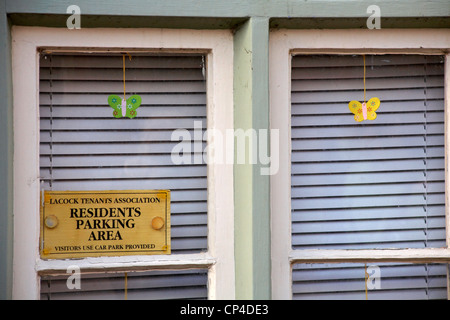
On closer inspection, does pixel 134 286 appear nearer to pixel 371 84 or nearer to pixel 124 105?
pixel 124 105

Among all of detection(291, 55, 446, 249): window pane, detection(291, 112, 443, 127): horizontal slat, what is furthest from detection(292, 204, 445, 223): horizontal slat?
detection(291, 112, 443, 127): horizontal slat

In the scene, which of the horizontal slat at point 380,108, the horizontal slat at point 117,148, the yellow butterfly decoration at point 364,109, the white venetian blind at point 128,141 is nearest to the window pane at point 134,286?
the white venetian blind at point 128,141

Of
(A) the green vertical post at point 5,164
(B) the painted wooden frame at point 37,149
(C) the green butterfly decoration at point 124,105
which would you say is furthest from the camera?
(C) the green butterfly decoration at point 124,105

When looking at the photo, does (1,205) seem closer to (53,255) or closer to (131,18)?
(53,255)

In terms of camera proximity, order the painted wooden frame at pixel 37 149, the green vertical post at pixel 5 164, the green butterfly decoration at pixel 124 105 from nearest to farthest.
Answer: the green vertical post at pixel 5 164 < the painted wooden frame at pixel 37 149 < the green butterfly decoration at pixel 124 105

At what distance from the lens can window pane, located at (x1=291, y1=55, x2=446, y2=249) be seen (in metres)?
2.03

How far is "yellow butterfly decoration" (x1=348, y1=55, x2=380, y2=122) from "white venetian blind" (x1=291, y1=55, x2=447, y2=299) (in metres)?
0.01

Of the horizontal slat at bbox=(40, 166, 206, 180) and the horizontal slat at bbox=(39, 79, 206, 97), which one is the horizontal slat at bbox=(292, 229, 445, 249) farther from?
the horizontal slat at bbox=(39, 79, 206, 97)

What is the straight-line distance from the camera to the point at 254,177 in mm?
1827

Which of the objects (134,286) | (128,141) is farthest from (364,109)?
(134,286)

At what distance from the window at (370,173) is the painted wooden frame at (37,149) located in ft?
0.77

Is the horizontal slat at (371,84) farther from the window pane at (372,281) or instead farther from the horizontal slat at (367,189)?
the window pane at (372,281)

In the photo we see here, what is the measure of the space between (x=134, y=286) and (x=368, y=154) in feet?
2.96

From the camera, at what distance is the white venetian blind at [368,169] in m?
2.03
